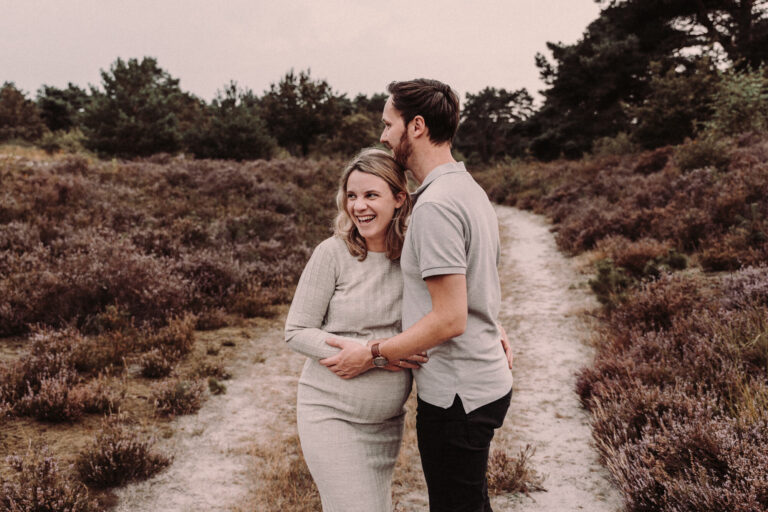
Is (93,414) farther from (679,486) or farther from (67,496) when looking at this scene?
(679,486)

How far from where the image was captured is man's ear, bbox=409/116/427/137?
1.76 meters

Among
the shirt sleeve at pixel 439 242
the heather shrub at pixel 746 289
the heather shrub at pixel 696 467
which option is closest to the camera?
the shirt sleeve at pixel 439 242

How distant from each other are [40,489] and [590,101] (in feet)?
94.9

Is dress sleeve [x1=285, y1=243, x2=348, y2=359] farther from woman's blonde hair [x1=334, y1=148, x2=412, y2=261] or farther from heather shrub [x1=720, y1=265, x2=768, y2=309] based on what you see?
heather shrub [x1=720, y1=265, x2=768, y2=309]

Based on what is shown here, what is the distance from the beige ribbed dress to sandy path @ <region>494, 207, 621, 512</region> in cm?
174

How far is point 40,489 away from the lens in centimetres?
271

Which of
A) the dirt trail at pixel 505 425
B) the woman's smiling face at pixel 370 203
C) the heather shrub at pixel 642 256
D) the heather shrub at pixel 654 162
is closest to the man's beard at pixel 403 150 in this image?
the woman's smiling face at pixel 370 203

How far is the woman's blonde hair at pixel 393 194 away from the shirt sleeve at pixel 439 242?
0.48 metres

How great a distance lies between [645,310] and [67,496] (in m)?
5.96

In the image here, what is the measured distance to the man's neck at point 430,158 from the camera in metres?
1.82

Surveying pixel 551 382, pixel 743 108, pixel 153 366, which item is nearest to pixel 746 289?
pixel 551 382

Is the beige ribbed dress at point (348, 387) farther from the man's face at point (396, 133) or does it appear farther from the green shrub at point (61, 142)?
the green shrub at point (61, 142)

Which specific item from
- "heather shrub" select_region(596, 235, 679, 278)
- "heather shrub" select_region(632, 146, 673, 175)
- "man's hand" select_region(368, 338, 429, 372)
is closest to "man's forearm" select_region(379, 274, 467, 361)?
"man's hand" select_region(368, 338, 429, 372)

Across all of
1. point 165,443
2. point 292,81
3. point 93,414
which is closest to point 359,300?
point 165,443
